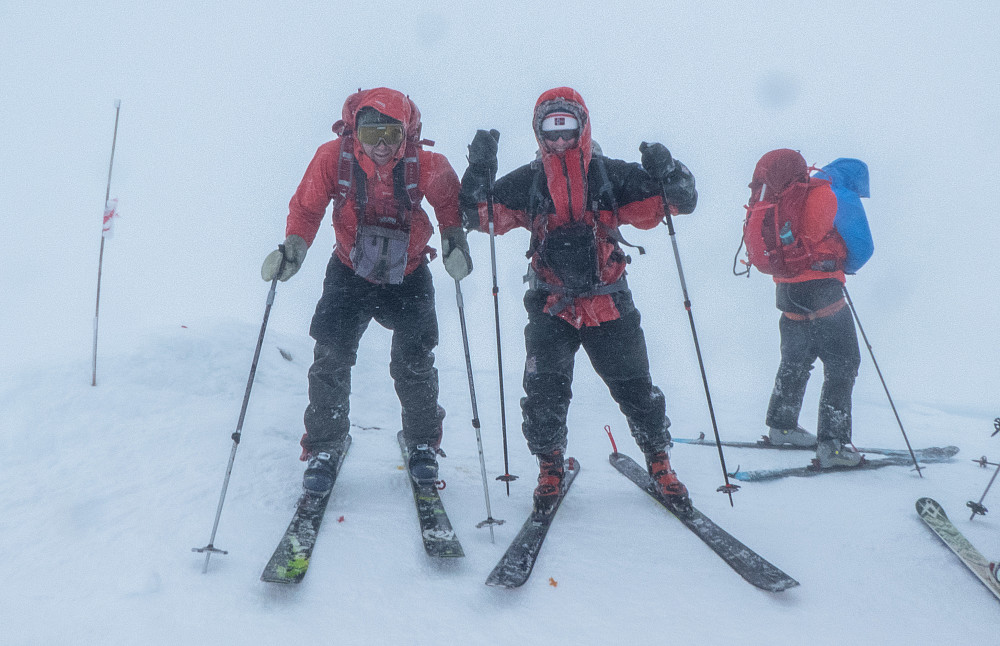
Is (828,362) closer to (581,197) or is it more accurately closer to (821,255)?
(821,255)

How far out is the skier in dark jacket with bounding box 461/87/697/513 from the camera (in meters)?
3.71

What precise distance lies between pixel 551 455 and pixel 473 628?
4.99 ft

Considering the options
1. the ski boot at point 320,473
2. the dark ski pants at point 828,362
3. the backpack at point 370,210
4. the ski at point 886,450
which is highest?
the backpack at point 370,210

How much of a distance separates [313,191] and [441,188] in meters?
0.91

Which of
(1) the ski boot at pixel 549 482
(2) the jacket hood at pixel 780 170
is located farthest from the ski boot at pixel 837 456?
(1) the ski boot at pixel 549 482

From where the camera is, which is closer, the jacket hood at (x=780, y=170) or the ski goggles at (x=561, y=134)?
the ski goggles at (x=561, y=134)

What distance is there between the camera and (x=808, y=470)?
15.6 feet

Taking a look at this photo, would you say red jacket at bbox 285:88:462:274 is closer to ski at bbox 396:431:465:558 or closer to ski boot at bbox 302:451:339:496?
ski boot at bbox 302:451:339:496

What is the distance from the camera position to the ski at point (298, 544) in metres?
2.69

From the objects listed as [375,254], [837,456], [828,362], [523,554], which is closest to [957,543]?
[837,456]

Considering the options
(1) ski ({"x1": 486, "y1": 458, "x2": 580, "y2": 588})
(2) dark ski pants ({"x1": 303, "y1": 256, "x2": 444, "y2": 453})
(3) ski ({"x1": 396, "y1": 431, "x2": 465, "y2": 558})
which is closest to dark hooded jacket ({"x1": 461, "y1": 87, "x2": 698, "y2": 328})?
(2) dark ski pants ({"x1": 303, "y1": 256, "x2": 444, "y2": 453})

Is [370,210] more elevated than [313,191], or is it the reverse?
[313,191]

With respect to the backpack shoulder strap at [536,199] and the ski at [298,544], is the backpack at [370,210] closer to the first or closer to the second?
the backpack shoulder strap at [536,199]

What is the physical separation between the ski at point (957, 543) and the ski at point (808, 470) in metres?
1.16
